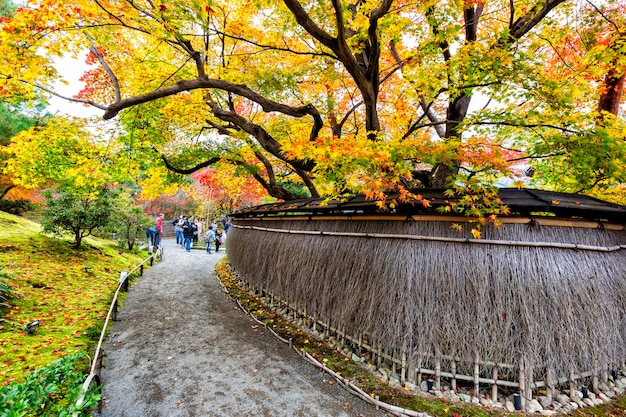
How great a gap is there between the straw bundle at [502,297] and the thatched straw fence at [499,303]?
0.01m

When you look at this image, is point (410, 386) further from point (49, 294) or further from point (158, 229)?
point (158, 229)

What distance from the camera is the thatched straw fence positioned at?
11.7 feet

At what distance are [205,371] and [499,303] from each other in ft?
14.6

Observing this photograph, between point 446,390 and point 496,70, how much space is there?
494cm

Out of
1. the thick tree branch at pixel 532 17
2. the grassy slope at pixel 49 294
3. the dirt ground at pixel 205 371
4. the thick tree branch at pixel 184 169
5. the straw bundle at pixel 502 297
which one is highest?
the thick tree branch at pixel 532 17

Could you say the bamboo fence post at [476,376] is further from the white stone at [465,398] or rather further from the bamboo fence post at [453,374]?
the bamboo fence post at [453,374]

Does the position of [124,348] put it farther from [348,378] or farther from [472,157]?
[472,157]

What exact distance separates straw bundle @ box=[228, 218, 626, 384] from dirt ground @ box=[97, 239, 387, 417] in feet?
4.25

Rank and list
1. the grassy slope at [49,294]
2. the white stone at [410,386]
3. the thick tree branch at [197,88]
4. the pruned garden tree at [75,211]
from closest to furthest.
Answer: the white stone at [410,386], the grassy slope at [49,294], the thick tree branch at [197,88], the pruned garden tree at [75,211]

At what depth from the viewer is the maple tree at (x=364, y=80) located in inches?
167

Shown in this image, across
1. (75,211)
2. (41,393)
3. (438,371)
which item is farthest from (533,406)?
(75,211)

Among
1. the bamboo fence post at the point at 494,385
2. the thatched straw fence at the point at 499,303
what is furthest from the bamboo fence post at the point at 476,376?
the bamboo fence post at the point at 494,385

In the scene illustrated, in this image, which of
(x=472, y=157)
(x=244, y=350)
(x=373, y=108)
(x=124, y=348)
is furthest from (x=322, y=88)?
(x=124, y=348)

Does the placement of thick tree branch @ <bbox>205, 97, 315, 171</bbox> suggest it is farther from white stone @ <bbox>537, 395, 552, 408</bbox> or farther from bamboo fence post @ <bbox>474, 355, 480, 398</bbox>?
white stone @ <bbox>537, 395, 552, 408</bbox>
